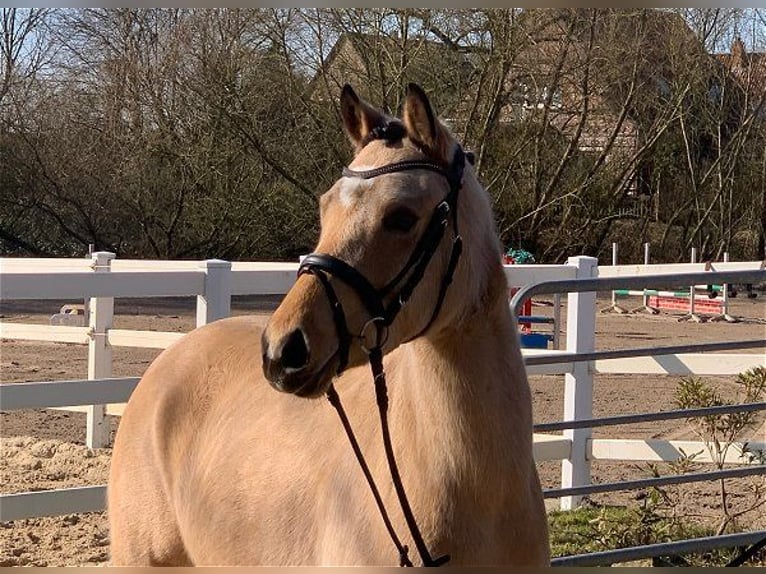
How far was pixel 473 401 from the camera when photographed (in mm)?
2482

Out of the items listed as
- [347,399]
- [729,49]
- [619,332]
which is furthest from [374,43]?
[347,399]

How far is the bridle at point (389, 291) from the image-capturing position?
2281 millimetres

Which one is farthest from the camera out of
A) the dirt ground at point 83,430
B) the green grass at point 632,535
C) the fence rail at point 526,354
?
the dirt ground at point 83,430

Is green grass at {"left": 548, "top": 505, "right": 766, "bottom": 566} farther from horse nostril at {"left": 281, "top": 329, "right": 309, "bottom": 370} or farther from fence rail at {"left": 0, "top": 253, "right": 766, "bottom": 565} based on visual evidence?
horse nostril at {"left": 281, "top": 329, "right": 309, "bottom": 370}

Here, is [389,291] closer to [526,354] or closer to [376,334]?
[376,334]

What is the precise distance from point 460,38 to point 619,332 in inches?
217

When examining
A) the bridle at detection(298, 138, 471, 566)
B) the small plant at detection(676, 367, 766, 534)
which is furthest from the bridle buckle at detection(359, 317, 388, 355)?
the small plant at detection(676, 367, 766, 534)

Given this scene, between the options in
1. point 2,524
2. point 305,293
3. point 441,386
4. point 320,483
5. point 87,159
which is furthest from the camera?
point 87,159

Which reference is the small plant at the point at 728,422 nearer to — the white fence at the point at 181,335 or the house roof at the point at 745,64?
the white fence at the point at 181,335

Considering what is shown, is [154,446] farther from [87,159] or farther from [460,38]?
[87,159]

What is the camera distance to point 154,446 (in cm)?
365

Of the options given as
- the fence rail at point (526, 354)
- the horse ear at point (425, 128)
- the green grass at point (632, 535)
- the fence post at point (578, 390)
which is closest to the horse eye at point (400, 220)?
the horse ear at point (425, 128)

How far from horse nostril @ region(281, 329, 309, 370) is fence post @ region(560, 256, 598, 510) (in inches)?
194

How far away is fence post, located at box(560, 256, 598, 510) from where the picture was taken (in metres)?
6.94
